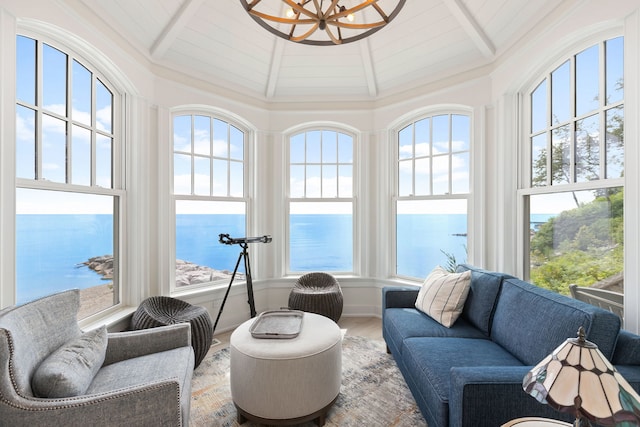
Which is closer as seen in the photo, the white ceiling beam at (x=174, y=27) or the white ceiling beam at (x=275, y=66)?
the white ceiling beam at (x=174, y=27)

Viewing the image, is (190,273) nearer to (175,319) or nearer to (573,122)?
(175,319)

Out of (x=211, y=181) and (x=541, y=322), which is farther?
(x=211, y=181)

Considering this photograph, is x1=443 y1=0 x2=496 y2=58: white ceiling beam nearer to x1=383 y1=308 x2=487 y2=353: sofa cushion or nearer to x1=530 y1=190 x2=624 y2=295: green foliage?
x1=530 y1=190 x2=624 y2=295: green foliage

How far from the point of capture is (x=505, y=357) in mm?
1896

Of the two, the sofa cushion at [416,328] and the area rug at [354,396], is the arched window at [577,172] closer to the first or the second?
the sofa cushion at [416,328]

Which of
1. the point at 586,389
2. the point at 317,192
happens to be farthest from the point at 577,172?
the point at 317,192

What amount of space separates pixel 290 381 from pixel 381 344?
5.15 ft

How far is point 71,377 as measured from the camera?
1.36 metres

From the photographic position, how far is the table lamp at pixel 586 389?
0.86 m

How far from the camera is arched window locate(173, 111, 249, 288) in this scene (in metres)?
3.38

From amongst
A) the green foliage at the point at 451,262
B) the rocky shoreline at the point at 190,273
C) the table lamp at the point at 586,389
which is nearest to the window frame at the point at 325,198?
the rocky shoreline at the point at 190,273

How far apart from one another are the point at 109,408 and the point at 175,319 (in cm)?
133

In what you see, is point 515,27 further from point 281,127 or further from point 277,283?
point 277,283

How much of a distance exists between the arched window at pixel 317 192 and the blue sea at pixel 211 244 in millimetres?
13
